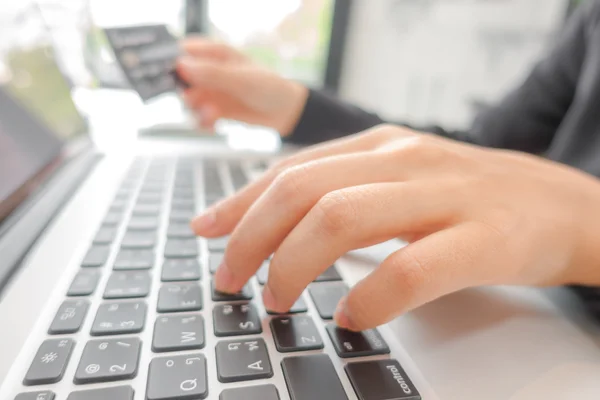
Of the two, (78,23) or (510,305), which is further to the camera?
(78,23)

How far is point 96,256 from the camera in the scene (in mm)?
339

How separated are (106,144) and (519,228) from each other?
604 millimetres

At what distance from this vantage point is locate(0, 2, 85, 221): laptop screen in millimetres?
431

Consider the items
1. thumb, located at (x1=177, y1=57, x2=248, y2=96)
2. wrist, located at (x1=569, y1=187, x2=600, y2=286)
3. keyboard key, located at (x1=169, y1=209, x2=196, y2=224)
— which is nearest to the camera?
wrist, located at (x1=569, y1=187, x2=600, y2=286)

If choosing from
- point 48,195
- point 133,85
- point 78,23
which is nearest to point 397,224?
point 48,195

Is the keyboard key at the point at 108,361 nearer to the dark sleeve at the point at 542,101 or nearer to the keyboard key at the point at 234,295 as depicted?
the keyboard key at the point at 234,295

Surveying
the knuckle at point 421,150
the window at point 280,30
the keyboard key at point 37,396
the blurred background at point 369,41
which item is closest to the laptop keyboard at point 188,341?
the keyboard key at point 37,396

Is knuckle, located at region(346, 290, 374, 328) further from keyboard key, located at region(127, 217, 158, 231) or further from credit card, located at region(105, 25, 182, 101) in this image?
credit card, located at region(105, 25, 182, 101)

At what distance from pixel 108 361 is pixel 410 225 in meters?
0.19

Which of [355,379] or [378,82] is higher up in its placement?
[355,379]

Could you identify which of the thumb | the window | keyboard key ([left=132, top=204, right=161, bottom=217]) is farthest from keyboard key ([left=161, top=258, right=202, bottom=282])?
the window

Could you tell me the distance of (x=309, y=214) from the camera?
0.27m

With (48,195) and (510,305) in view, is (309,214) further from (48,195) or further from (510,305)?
(48,195)

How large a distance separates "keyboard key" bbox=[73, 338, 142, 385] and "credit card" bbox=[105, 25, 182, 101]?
0.45 metres
